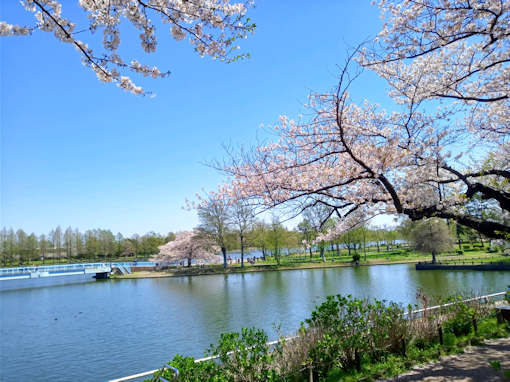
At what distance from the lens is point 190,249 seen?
1602 inches

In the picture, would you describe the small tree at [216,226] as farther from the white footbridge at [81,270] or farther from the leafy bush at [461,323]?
the leafy bush at [461,323]

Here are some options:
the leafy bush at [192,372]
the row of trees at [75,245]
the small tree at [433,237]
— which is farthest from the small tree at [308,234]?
the row of trees at [75,245]

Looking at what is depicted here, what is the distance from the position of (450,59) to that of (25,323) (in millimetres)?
20621

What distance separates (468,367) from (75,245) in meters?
69.0

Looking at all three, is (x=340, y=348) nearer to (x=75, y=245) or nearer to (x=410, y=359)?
(x=410, y=359)

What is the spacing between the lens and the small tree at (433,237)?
30250 mm

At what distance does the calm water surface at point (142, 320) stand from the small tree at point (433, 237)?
6.01 m

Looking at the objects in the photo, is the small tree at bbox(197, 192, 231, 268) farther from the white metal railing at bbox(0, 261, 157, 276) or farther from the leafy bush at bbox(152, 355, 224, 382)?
the leafy bush at bbox(152, 355, 224, 382)

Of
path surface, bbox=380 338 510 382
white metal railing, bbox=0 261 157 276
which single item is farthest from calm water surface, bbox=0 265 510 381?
white metal railing, bbox=0 261 157 276

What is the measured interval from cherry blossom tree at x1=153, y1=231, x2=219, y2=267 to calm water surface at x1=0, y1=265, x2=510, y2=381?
50.0 feet

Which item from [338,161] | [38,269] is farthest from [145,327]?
[38,269]

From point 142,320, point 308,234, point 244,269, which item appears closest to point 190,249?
point 244,269

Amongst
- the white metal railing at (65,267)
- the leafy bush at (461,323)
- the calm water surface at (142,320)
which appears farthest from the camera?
the white metal railing at (65,267)

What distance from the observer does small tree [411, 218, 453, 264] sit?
99.2ft
